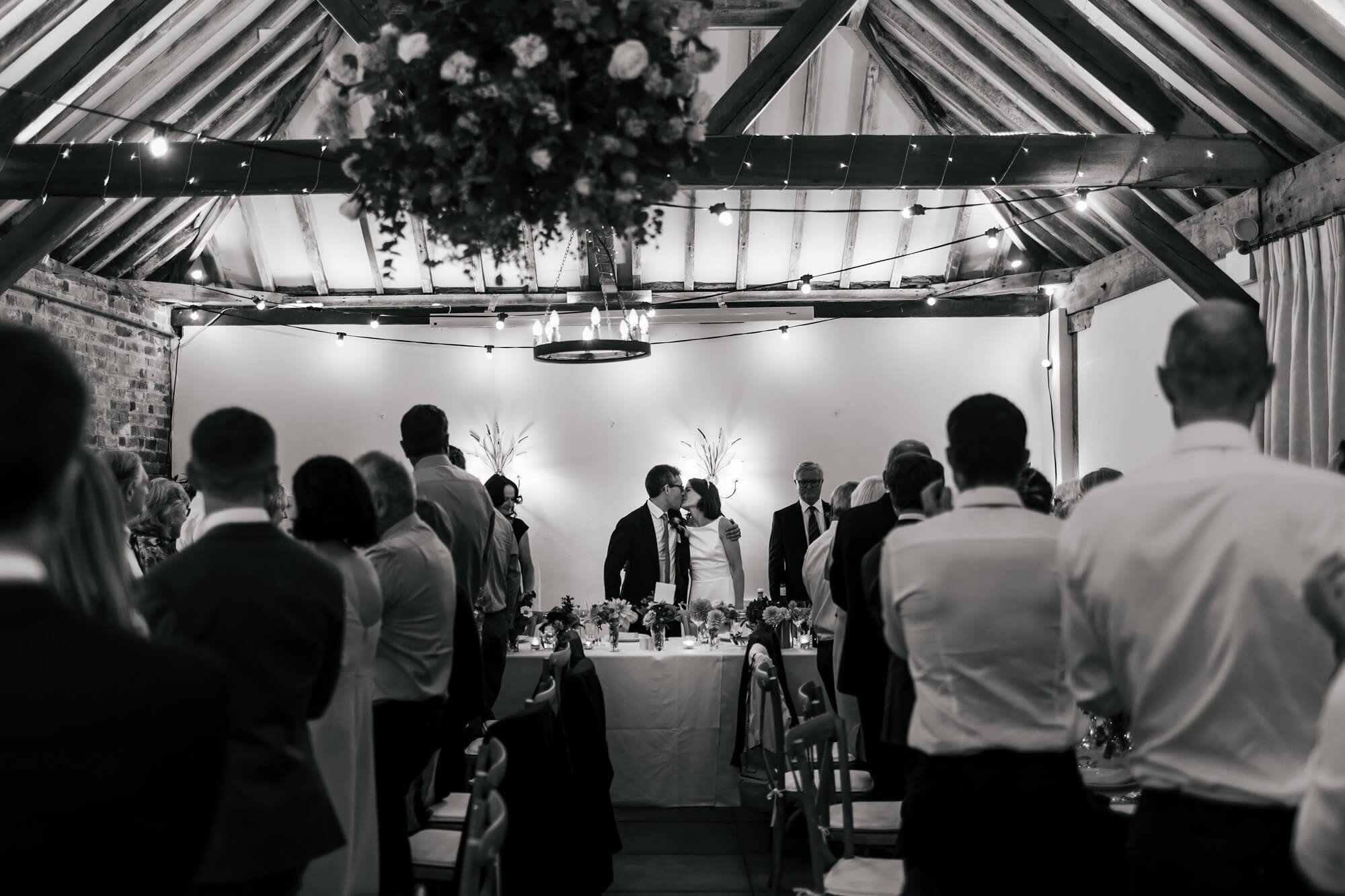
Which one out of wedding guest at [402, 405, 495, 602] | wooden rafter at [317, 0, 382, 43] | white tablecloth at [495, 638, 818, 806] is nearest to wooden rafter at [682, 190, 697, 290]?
wooden rafter at [317, 0, 382, 43]

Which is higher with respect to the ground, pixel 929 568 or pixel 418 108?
pixel 418 108

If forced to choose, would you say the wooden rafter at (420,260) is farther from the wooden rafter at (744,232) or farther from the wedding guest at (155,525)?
the wedding guest at (155,525)

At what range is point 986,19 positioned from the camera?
793cm

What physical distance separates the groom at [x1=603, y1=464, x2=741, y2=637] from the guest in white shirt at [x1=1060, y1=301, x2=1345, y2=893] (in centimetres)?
509

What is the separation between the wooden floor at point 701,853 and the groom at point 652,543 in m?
1.57

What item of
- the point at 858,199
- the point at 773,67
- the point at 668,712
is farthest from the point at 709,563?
the point at 858,199

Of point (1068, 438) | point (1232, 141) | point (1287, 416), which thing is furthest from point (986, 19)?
point (1068, 438)

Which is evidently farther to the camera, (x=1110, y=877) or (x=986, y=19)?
(x=986, y=19)

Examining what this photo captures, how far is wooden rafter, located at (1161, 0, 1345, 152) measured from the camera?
6.34m

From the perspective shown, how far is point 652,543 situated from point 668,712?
1458mm

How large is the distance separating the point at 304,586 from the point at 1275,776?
5.55 feet

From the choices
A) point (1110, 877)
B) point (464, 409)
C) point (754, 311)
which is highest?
point (754, 311)

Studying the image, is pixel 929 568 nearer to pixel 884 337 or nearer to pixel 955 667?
pixel 955 667

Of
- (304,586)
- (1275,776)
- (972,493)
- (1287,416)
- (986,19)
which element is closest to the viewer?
(1275,776)
